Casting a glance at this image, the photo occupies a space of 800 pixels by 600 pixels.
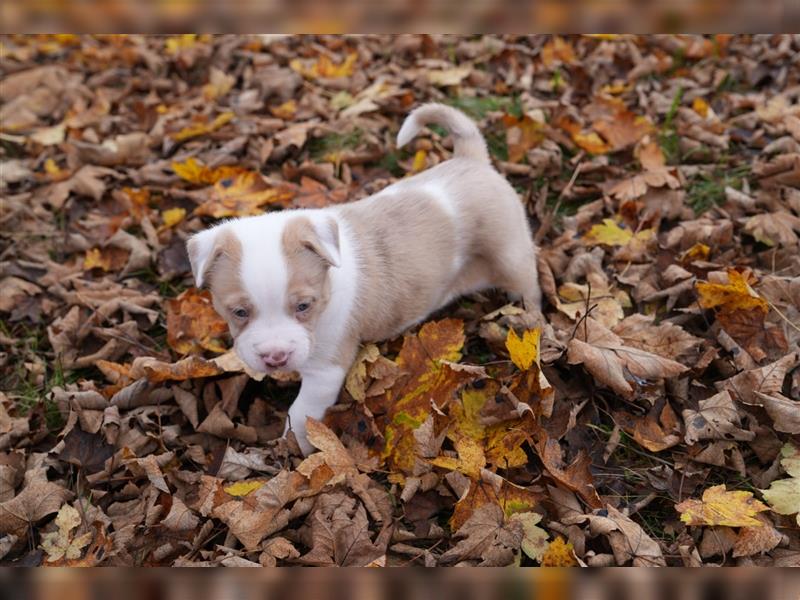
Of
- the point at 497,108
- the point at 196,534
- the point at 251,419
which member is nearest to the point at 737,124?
the point at 497,108

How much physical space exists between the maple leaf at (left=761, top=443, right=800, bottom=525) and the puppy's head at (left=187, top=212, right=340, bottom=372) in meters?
1.69

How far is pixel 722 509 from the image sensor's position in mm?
2229

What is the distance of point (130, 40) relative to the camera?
5859 millimetres

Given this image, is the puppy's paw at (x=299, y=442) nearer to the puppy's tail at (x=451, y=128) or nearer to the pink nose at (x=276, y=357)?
the pink nose at (x=276, y=357)

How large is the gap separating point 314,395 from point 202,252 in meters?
0.75

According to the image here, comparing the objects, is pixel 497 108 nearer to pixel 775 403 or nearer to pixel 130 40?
pixel 775 403

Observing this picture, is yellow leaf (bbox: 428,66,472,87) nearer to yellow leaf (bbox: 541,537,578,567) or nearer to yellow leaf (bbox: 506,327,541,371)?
yellow leaf (bbox: 506,327,541,371)

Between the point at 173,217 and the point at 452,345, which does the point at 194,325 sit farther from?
the point at 452,345

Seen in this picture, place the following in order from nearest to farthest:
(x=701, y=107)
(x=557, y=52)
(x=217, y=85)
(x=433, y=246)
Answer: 1. (x=433, y=246)
2. (x=701, y=107)
3. (x=557, y=52)
4. (x=217, y=85)

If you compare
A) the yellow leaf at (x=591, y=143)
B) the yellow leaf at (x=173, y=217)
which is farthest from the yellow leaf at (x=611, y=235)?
the yellow leaf at (x=173, y=217)

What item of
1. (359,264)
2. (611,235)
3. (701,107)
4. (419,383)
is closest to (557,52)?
(701,107)

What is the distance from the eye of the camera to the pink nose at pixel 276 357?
2.37m

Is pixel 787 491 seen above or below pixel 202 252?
below

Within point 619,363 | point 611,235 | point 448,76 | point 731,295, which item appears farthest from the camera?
point 448,76
